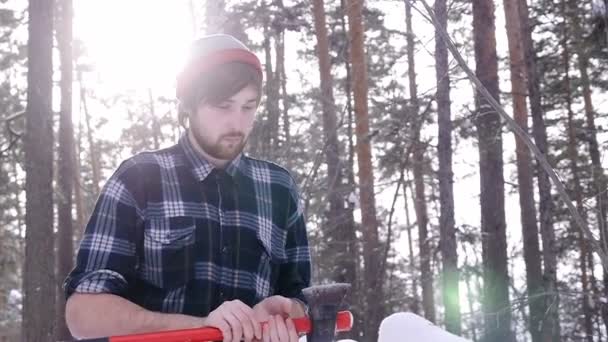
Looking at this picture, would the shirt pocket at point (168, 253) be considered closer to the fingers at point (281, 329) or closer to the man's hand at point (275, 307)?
the man's hand at point (275, 307)

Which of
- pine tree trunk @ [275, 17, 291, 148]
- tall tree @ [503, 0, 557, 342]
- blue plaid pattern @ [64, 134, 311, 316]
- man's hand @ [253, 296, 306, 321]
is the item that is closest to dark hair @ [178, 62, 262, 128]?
blue plaid pattern @ [64, 134, 311, 316]

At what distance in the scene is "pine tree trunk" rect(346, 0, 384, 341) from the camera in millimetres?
12744

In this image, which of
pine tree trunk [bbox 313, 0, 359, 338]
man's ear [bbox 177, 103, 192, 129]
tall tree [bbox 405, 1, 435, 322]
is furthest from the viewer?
tall tree [bbox 405, 1, 435, 322]

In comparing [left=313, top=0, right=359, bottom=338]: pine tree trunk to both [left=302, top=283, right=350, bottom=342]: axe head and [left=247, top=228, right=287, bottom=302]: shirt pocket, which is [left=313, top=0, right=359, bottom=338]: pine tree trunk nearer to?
[left=247, top=228, right=287, bottom=302]: shirt pocket

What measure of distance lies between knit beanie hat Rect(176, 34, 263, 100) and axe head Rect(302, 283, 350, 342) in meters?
0.83

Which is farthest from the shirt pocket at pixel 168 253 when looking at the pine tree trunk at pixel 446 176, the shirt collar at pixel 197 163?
the pine tree trunk at pixel 446 176

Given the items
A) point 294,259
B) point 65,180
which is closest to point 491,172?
point 65,180

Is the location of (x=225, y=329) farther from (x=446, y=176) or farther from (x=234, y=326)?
(x=446, y=176)

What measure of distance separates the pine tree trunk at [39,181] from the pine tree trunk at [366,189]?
5991 millimetres

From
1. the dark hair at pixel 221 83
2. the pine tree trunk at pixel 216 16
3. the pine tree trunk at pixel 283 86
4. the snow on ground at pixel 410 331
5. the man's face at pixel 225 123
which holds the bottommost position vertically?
the snow on ground at pixel 410 331

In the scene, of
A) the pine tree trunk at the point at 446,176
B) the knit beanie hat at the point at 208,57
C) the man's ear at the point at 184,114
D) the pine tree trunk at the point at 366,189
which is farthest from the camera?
the pine tree trunk at the point at 366,189

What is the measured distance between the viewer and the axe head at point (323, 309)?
211 cm

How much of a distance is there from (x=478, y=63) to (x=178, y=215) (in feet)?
32.9

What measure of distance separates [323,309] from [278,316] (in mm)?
203
